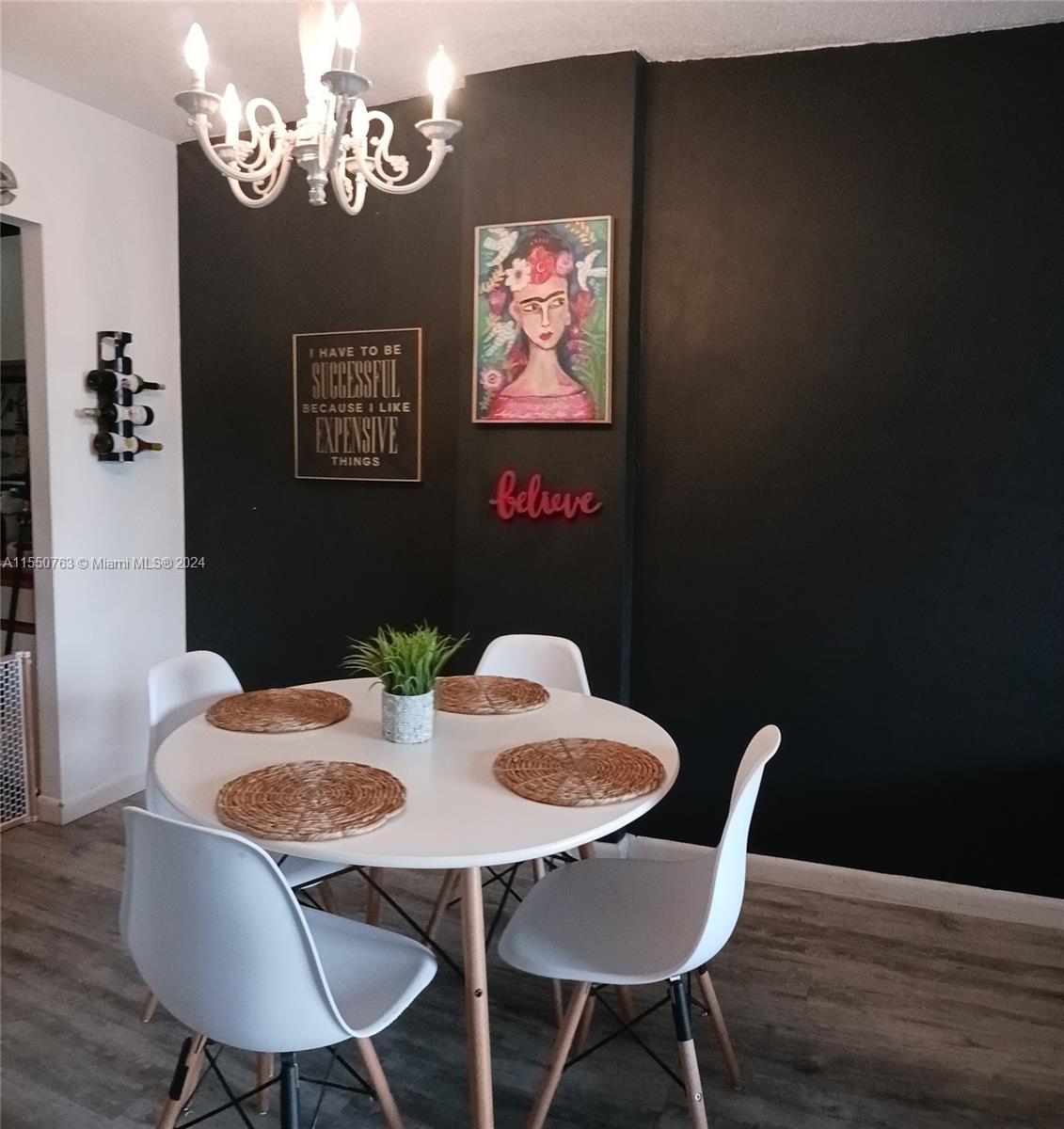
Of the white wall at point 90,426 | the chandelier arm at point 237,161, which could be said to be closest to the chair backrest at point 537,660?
the chandelier arm at point 237,161

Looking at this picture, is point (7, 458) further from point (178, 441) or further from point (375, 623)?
point (375, 623)

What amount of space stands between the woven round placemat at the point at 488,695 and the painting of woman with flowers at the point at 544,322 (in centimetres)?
89

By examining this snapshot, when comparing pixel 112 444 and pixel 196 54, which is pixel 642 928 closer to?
pixel 196 54

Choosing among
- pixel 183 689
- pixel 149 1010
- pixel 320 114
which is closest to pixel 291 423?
pixel 183 689

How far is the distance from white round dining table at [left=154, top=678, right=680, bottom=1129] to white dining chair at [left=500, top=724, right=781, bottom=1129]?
14cm

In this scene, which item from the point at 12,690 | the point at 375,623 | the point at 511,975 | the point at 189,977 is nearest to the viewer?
the point at 189,977

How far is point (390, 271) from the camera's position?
126 inches

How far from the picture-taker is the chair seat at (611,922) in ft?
5.30

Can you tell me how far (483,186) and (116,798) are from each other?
2604 millimetres

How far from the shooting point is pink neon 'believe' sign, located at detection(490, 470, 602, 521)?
2.82 meters

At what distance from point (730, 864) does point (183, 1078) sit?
100cm

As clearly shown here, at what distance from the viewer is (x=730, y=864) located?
62.6 inches

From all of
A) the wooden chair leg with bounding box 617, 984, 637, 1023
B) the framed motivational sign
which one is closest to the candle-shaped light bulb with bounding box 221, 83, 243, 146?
the framed motivational sign

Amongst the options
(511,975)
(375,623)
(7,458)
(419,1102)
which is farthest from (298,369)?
(419,1102)
